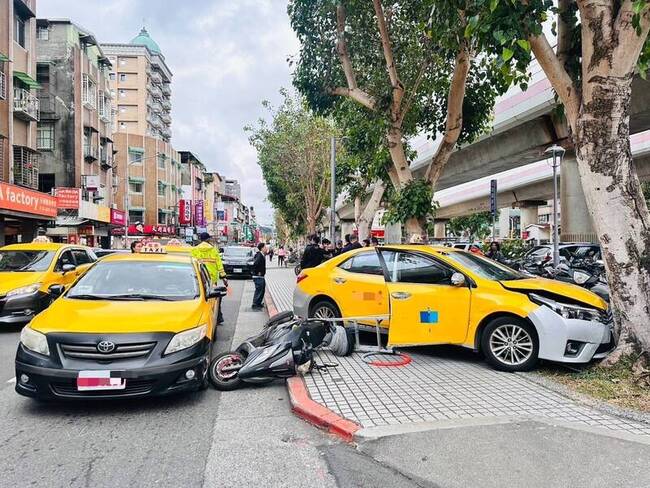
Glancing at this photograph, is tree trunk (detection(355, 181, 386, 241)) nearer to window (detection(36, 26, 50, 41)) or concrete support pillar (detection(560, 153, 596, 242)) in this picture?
concrete support pillar (detection(560, 153, 596, 242))

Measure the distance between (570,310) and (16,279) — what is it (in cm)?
909

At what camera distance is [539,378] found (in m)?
5.70

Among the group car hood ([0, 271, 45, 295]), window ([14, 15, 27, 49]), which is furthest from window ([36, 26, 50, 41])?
car hood ([0, 271, 45, 295])

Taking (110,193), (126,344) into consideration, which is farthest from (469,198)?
(126,344)

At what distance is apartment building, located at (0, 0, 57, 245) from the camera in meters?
20.9

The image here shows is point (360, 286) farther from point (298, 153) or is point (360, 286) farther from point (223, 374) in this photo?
point (298, 153)

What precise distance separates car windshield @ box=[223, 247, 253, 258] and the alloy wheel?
18069 millimetres

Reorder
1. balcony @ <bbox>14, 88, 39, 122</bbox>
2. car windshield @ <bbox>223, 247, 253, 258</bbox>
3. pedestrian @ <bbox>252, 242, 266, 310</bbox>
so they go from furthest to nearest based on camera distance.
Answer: car windshield @ <bbox>223, 247, 253, 258</bbox>
balcony @ <bbox>14, 88, 39, 122</bbox>
pedestrian @ <bbox>252, 242, 266, 310</bbox>

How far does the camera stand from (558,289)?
6059mm

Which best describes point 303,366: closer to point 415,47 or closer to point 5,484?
point 5,484

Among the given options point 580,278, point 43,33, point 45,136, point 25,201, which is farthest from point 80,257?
point 43,33

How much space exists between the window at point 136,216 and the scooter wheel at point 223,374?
55.2 m

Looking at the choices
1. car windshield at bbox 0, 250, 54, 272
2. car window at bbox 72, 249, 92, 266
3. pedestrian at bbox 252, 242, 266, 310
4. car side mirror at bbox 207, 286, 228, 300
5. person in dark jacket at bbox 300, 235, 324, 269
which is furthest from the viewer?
pedestrian at bbox 252, 242, 266, 310

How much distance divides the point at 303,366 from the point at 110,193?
3956cm
